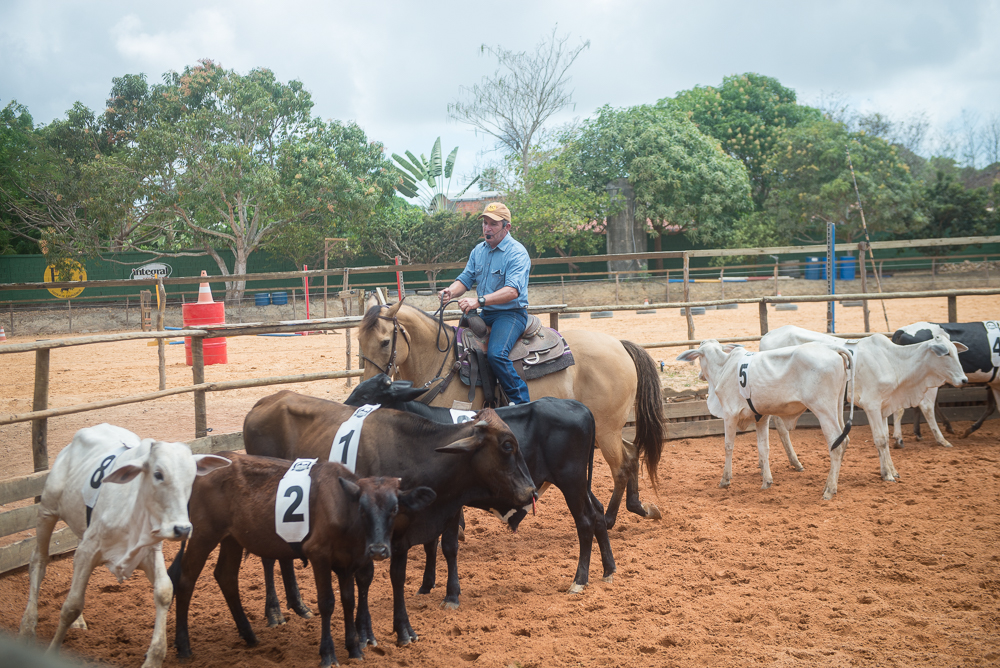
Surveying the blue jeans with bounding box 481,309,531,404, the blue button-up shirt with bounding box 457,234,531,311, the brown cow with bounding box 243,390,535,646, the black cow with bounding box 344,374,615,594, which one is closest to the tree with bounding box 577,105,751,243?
the blue button-up shirt with bounding box 457,234,531,311

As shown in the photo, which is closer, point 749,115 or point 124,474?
point 124,474

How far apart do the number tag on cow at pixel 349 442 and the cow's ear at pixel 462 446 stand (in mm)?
527

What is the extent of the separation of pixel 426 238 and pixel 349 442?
24903mm

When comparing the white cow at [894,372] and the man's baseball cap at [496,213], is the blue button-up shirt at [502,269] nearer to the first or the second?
the man's baseball cap at [496,213]

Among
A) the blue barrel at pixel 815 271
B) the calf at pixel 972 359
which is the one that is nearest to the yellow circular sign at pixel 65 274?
the calf at pixel 972 359

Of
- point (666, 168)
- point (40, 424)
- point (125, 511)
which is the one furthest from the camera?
point (666, 168)

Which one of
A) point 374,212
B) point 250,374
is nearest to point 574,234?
point 374,212

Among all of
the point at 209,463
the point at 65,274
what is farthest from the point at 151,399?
the point at 65,274

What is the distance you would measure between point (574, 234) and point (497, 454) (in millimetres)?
23454

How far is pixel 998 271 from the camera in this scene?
21.0 meters

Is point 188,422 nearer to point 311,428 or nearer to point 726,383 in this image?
point 311,428

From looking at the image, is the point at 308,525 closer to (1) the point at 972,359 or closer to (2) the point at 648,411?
(2) the point at 648,411

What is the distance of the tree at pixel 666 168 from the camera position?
83.7ft

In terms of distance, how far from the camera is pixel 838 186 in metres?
24.2
